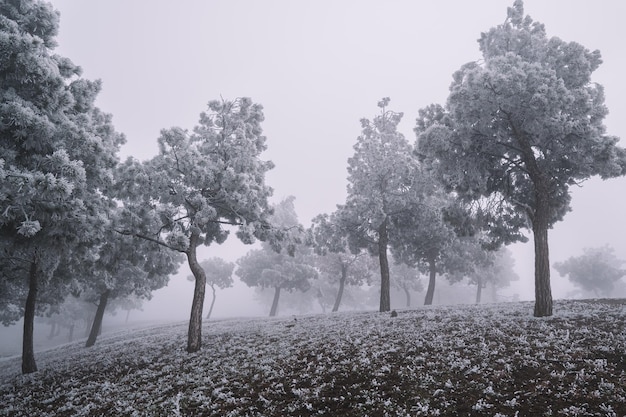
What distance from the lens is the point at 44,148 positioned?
43.8 feet

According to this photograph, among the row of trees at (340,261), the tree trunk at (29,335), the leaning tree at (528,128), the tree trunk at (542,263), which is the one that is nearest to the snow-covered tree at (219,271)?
the row of trees at (340,261)

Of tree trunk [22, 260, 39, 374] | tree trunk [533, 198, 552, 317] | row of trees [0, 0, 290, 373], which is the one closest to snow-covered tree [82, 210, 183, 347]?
row of trees [0, 0, 290, 373]

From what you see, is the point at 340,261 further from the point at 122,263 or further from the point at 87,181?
the point at 87,181

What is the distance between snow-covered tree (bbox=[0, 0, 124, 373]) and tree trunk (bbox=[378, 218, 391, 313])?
778 inches

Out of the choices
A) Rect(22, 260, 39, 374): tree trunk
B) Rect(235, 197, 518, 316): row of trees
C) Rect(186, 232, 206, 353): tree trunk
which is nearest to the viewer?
Rect(186, 232, 206, 353): tree trunk

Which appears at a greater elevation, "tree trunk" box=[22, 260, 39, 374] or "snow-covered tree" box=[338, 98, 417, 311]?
"snow-covered tree" box=[338, 98, 417, 311]

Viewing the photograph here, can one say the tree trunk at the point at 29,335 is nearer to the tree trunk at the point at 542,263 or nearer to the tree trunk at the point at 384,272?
the tree trunk at the point at 384,272

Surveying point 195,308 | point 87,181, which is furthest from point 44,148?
point 195,308

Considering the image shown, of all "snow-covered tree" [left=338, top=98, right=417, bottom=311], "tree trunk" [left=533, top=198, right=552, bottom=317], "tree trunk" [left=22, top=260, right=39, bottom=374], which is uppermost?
"snow-covered tree" [left=338, top=98, right=417, bottom=311]

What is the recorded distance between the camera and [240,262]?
5809cm

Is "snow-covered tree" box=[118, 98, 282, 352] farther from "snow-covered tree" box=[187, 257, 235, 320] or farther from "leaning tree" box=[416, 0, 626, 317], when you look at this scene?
"snow-covered tree" box=[187, 257, 235, 320]

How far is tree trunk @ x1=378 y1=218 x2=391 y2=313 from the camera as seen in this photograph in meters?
26.3

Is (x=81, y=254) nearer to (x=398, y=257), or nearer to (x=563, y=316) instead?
(x=563, y=316)

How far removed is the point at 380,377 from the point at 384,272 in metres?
17.8
